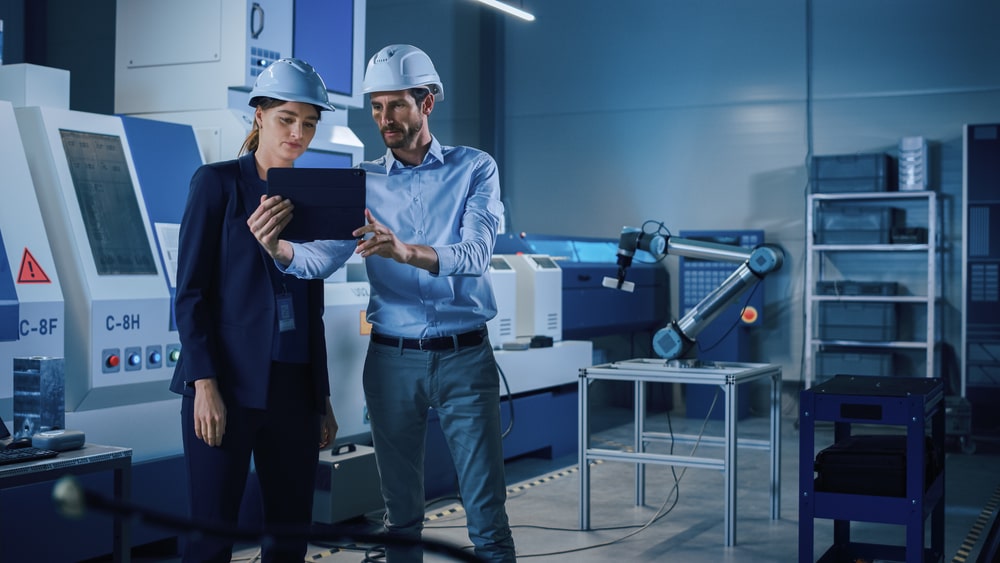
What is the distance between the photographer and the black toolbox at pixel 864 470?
2932 mm

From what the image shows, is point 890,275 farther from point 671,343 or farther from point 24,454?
point 24,454

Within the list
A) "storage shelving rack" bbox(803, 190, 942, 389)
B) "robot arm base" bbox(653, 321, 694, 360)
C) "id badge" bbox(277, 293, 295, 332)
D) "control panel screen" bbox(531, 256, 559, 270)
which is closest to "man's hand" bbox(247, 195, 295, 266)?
"id badge" bbox(277, 293, 295, 332)

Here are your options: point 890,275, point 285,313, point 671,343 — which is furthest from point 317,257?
point 890,275

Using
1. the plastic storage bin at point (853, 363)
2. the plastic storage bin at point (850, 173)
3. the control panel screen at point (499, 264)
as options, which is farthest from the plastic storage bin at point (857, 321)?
the control panel screen at point (499, 264)

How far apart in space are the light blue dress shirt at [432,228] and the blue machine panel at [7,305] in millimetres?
1200

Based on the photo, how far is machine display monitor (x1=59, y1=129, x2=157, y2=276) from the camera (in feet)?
10.5

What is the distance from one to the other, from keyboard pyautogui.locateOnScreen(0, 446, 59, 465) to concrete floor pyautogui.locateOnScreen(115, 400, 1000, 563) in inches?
53.2

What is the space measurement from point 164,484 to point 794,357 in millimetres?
5209

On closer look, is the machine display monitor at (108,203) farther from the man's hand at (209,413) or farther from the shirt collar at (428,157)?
the man's hand at (209,413)

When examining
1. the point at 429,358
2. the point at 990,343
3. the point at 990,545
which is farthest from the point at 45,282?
the point at 990,343

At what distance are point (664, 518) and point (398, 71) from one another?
2.71 metres

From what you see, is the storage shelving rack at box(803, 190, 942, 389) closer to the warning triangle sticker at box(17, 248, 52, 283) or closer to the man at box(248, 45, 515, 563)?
the man at box(248, 45, 515, 563)

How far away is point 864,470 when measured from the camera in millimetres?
2955

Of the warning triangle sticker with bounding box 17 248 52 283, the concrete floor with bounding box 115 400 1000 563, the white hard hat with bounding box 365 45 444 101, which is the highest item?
the white hard hat with bounding box 365 45 444 101
